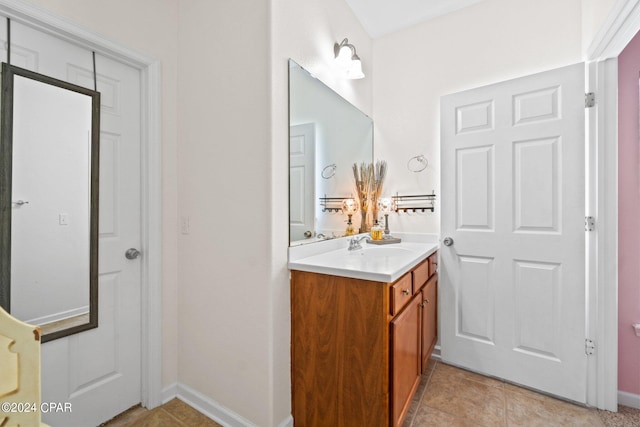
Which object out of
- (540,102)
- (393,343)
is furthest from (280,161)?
(540,102)

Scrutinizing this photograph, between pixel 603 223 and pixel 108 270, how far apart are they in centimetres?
275

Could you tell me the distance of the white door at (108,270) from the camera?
1400mm

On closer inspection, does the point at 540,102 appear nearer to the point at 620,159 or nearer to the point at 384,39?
the point at 620,159

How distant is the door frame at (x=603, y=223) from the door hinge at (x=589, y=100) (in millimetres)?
18

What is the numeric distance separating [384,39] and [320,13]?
0.96m

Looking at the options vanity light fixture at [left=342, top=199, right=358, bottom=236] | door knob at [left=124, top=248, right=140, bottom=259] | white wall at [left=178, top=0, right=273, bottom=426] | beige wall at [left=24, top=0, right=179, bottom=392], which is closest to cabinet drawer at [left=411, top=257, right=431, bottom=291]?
vanity light fixture at [left=342, top=199, right=358, bottom=236]

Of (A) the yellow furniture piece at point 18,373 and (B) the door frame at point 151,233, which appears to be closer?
(A) the yellow furniture piece at point 18,373

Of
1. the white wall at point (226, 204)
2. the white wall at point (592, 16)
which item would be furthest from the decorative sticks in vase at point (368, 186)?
the white wall at point (592, 16)

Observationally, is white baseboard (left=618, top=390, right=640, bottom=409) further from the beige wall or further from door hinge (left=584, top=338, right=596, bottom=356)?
the beige wall

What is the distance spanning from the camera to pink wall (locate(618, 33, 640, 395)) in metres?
1.69

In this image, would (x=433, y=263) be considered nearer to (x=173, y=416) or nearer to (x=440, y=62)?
(x=440, y=62)

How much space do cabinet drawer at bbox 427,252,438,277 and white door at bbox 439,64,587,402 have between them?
0.06m

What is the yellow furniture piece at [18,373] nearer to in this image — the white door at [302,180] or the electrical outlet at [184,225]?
the electrical outlet at [184,225]

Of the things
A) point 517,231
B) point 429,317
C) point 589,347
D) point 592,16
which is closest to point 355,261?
point 429,317
